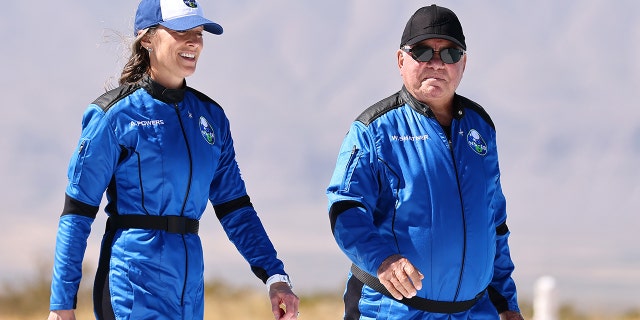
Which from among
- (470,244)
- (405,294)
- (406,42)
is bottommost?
(405,294)

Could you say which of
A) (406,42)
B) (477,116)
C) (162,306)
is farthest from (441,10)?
(162,306)

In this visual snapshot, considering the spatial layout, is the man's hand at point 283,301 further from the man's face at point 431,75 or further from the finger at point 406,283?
the man's face at point 431,75

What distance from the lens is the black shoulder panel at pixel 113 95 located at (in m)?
5.28

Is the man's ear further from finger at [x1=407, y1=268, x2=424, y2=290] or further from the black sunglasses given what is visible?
finger at [x1=407, y1=268, x2=424, y2=290]

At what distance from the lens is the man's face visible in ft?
16.1

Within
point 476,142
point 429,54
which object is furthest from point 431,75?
point 476,142

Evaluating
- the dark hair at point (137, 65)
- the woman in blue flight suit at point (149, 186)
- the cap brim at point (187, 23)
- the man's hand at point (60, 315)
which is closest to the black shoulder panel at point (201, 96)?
the woman in blue flight suit at point (149, 186)

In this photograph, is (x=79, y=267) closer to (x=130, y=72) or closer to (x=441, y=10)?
(x=130, y=72)

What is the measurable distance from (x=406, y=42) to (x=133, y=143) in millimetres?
1453

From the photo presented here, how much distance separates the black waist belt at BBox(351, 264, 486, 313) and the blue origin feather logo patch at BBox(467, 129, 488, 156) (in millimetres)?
727

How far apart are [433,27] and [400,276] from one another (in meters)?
1.27

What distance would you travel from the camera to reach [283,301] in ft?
17.7

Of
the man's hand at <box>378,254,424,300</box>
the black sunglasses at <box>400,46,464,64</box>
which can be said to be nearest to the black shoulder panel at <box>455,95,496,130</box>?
the black sunglasses at <box>400,46,464,64</box>

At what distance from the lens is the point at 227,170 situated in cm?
564
